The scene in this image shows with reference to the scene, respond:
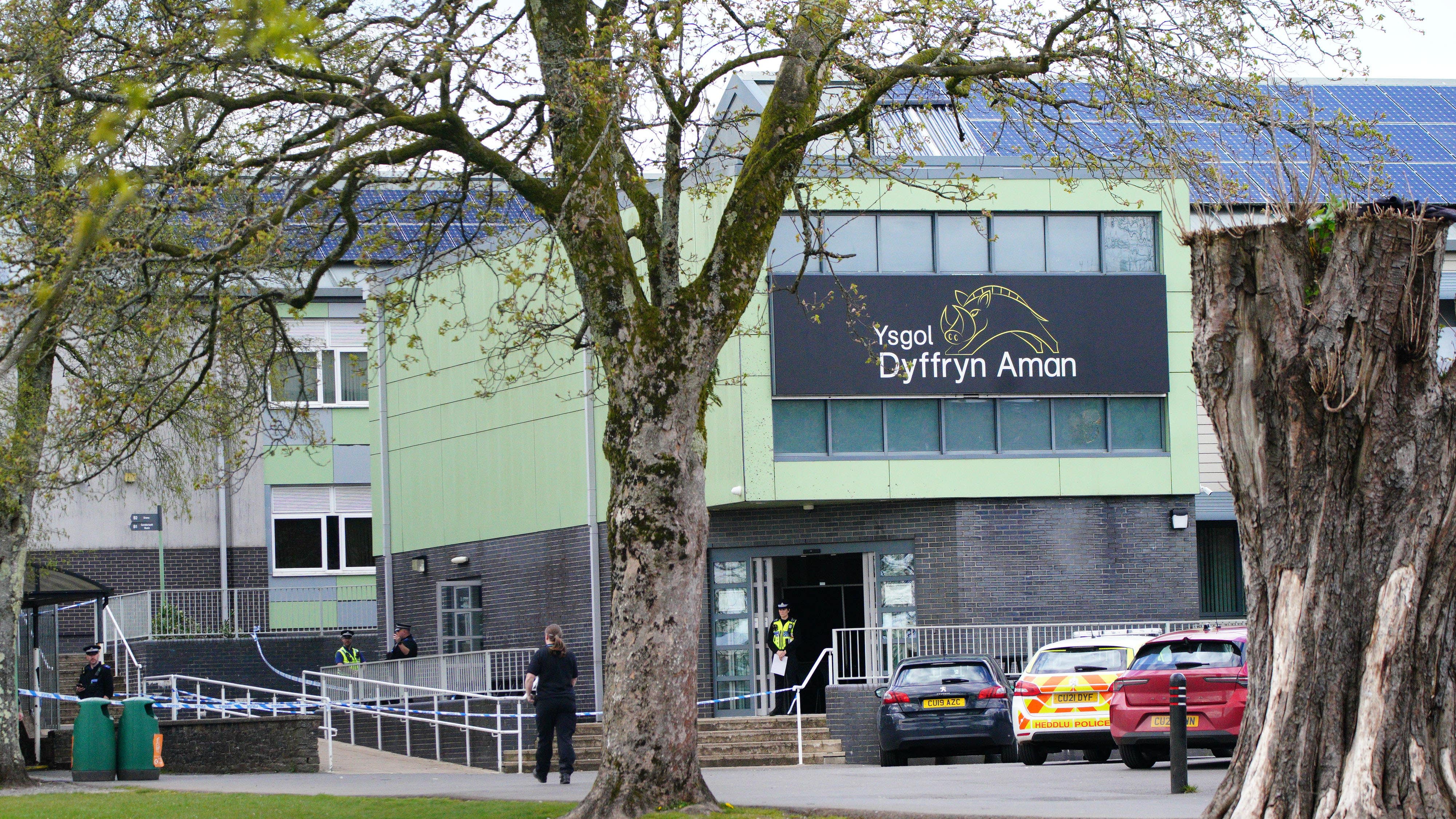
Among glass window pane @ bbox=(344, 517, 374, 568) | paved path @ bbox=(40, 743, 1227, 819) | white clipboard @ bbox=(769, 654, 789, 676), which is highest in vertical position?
glass window pane @ bbox=(344, 517, 374, 568)

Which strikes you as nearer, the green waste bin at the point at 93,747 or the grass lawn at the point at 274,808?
the grass lawn at the point at 274,808

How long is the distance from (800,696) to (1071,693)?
5.97 m

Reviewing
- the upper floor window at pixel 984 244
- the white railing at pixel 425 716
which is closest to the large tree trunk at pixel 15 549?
the white railing at pixel 425 716

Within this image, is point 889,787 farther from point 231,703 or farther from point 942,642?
point 231,703

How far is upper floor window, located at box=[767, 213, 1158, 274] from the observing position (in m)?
25.8

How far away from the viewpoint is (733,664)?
26.5 metres

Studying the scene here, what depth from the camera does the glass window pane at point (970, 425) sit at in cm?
2606

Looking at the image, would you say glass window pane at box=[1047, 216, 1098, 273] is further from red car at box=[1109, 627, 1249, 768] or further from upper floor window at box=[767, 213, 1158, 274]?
red car at box=[1109, 627, 1249, 768]

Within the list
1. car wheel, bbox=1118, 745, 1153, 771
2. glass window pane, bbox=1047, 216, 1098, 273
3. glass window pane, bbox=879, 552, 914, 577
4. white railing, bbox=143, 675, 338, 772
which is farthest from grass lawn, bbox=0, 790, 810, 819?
glass window pane, bbox=1047, 216, 1098, 273

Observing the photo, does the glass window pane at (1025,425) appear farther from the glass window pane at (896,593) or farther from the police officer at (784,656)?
the police officer at (784,656)

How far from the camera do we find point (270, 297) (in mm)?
14898

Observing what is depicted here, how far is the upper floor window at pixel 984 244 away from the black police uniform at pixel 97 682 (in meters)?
11.0

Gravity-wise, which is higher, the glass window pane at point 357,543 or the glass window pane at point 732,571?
the glass window pane at point 357,543

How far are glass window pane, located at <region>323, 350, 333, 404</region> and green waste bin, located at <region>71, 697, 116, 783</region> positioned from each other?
18.0 meters
